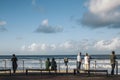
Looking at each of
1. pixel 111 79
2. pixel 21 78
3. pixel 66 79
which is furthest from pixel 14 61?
pixel 111 79

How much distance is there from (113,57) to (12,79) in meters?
8.56

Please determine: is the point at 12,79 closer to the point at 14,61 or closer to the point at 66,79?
the point at 66,79

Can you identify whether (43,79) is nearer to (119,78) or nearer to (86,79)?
(86,79)

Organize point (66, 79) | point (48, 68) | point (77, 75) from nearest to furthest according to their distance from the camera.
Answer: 1. point (66, 79)
2. point (77, 75)
3. point (48, 68)

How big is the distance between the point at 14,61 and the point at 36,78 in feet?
20.3

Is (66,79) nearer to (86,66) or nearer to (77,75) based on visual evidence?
(77,75)

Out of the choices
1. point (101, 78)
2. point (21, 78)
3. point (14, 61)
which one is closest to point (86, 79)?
point (101, 78)

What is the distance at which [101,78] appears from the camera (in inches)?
992

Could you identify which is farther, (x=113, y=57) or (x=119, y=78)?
(x=113, y=57)

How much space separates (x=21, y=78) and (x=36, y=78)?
1.07 meters

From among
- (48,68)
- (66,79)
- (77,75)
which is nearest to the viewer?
(66,79)

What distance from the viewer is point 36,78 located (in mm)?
25578

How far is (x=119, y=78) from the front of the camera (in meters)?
25.0

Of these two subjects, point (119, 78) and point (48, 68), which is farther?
point (48, 68)
